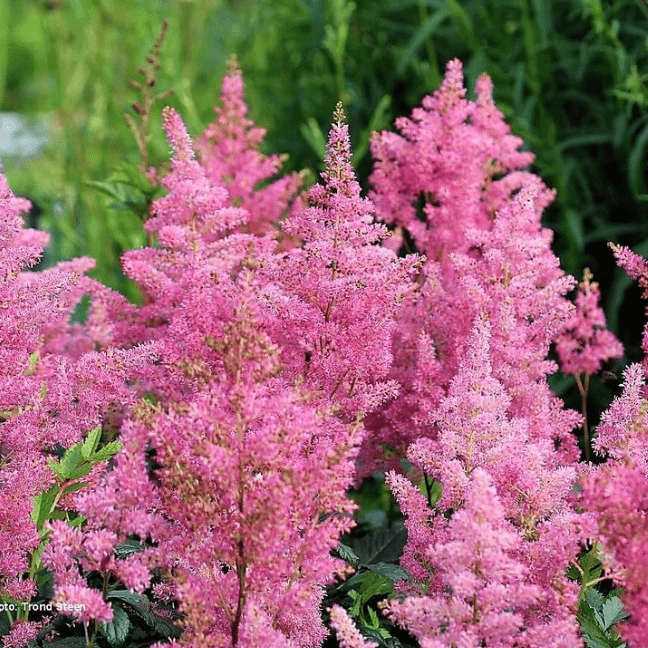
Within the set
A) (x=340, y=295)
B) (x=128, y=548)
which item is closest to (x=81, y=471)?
(x=128, y=548)

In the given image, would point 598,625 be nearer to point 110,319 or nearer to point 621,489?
point 621,489

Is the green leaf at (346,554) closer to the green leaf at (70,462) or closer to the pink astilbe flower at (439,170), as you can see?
the green leaf at (70,462)

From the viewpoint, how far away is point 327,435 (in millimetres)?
1643

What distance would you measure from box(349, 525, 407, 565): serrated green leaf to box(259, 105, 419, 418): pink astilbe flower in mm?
297

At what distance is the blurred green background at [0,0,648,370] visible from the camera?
3475 mm

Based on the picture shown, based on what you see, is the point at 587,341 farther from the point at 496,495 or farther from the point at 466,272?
the point at 496,495

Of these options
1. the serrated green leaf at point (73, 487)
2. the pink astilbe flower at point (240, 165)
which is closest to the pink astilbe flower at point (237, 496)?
the serrated green leaf at point (73, 487)

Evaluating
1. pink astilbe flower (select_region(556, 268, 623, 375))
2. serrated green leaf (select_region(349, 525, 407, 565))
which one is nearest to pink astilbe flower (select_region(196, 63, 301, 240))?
pink astilbe flower (select_region(556, 268, 623, 375))

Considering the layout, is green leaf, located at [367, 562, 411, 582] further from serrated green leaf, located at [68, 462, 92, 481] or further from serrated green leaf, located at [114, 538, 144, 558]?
serrated green leaf, located at [68, 462, 92, 481]

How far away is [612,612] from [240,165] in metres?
1.57

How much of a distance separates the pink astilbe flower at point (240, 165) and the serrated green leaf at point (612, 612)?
1.35 m

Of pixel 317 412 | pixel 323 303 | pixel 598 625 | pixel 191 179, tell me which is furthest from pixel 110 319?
pixel 598 625

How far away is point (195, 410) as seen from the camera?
4.33 feet

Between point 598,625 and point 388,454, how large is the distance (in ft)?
1.89
